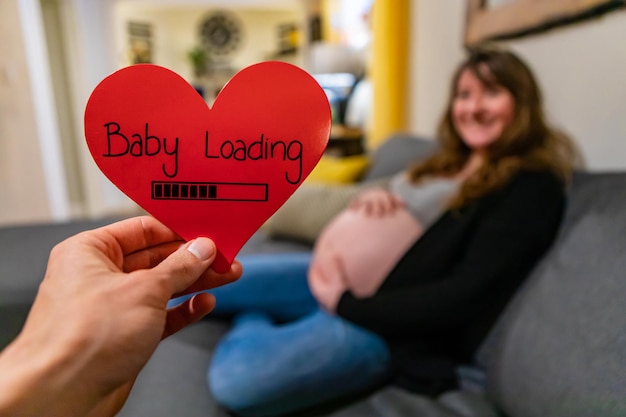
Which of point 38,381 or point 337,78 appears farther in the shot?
point 337,78

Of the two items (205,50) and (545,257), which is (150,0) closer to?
(205,50)

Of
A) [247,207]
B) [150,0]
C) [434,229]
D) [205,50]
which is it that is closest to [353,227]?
[434,229]

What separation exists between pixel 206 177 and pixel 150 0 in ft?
14.4

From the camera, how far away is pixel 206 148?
1.12ft

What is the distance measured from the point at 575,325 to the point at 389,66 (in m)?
1.68

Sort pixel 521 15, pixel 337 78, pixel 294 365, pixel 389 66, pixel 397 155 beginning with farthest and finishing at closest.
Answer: pixel 337 78 < pixel 389 66 < pixel 397 155 < pixel 521 15 < pixel 294 365

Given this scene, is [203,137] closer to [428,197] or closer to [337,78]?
[428,197]

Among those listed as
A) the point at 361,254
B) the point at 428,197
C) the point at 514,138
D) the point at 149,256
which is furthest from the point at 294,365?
the point at 514,138

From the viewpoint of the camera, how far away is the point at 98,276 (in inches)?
12.1

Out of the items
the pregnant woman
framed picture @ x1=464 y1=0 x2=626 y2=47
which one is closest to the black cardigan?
the pregnant woman

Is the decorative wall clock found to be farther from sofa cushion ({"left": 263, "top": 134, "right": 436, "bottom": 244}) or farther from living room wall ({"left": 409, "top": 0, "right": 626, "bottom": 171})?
living room wall ({"left": 409, "top": 0, "right": 626, "bottom": 171})

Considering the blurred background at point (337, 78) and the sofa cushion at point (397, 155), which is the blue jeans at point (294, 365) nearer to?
the blurred background at point (337, 78)

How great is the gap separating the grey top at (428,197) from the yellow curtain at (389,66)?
1.00 metres

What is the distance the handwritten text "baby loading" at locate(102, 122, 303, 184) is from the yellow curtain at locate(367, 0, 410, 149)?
5.83 feet
